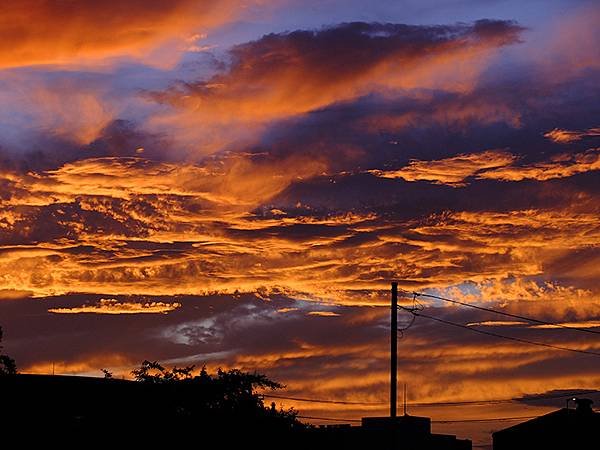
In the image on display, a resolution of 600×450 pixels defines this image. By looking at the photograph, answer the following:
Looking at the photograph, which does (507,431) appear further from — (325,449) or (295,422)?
(325,449)

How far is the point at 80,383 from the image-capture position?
48.5m

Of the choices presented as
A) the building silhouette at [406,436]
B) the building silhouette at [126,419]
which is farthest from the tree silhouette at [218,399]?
the building silhouette at [406,436]

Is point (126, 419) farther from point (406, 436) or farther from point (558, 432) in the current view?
point (406, 436)

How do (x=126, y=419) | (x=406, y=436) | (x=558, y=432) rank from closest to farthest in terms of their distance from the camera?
(x=126, y=419) < (x=558, y=432) < (x=406, y=436)

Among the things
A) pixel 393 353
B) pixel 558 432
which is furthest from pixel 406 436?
pixel 393 353

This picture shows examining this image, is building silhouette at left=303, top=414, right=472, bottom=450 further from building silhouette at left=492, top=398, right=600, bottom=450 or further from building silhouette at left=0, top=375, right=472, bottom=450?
building silhouette at left=0, top=375, right=472, bottom=450

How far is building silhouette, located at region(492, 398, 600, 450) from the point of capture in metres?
71.6

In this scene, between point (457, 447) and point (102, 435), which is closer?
point (102, 435)

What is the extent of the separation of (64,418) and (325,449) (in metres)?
15.1

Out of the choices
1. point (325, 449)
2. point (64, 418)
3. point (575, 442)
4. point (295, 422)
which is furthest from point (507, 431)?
point (64, 418)

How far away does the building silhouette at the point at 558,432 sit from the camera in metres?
71.6

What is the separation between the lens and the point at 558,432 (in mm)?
72938

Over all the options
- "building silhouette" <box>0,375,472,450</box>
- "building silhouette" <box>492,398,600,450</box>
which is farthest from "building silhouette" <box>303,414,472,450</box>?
"building silhouette" <box>0,375,472,450</box>

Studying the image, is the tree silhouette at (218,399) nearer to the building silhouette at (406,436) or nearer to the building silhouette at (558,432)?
the building silhouette at (558,432)
